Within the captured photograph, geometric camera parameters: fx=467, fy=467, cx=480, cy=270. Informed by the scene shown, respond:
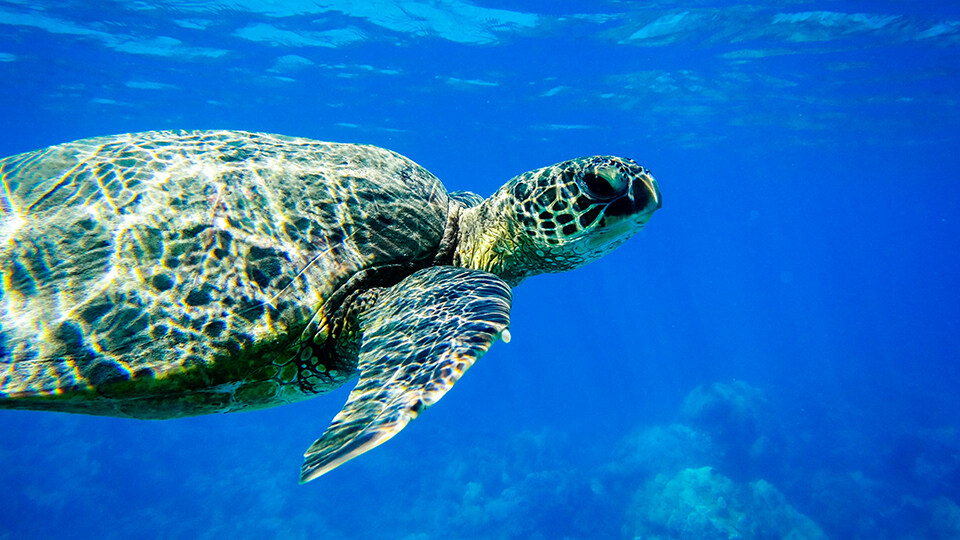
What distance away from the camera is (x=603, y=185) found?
321 cm

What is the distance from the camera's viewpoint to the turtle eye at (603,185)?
10.4ft

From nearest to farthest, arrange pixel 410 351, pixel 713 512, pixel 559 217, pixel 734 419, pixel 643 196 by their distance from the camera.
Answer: pixel 410 351 < pixel 643 196 < pixel 559 217 < pixel 713 512 < pixel 734 419

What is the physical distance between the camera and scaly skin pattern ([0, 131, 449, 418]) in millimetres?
2203

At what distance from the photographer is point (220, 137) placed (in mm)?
3436

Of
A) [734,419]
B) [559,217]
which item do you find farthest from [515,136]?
[559,217]

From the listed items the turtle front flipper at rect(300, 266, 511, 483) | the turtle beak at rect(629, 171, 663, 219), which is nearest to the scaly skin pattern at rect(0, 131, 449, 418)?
the turtle front flipper at rect(300, 266, 511, 483)

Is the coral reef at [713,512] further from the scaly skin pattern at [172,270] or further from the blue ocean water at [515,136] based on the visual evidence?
the scaly skin pattern at [172,270]

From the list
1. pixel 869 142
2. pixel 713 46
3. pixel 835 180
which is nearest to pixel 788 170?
pixel 835 180

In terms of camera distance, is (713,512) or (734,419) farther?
(734,419)

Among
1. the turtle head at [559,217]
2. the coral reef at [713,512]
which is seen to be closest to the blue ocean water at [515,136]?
the coral reef at [713,512]

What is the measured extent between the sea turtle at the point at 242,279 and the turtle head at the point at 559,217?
0.05 ft

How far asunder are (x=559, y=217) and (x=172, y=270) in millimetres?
2368

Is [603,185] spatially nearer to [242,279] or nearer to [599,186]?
[599,186]

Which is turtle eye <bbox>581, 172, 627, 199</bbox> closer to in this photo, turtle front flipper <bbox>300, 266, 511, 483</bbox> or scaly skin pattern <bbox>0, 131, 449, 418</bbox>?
turtle front flipper <bbox>300, 266, 511, 483</bbox>
